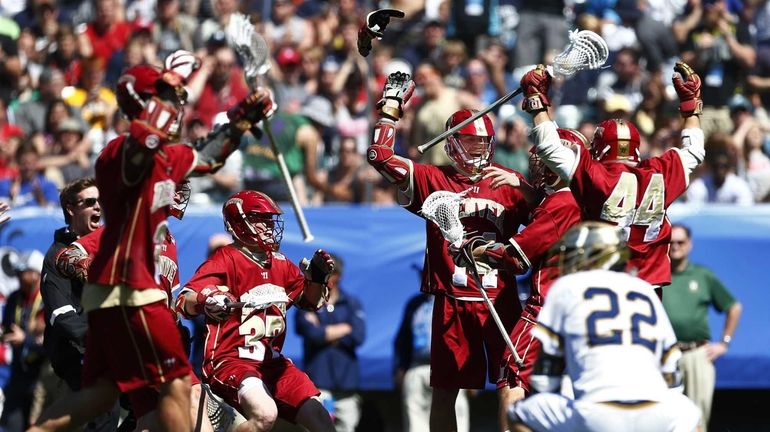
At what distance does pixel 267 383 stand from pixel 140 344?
1.48 m

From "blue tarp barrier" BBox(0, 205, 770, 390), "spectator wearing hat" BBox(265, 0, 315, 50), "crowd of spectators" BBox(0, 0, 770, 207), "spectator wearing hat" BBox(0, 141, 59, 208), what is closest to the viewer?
"blue tarp barrier" BBox(0, 205, 770, 390)

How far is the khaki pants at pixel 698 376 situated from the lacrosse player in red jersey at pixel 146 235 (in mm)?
5503

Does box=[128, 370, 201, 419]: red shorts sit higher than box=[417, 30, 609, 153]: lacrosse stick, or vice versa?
box=[417, 30, 609, 153]: lacrosse stick

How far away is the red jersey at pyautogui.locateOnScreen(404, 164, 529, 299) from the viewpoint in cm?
912

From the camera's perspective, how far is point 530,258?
28.7 feet

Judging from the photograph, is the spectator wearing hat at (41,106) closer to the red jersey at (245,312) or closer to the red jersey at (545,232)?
the red jersey at (245,312)

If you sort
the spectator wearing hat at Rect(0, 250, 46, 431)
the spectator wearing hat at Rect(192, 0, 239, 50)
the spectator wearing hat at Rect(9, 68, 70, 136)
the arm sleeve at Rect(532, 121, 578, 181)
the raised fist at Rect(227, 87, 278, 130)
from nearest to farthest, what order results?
the raised fist at Rect(227, 87, 278, 130) < the arm sleeve at Rect(532, 121, 578, 181) < the spectator wearing hat at Rect(0, 250, 46, 431) < the spectator wearing hat at Rect(9, 68, 70, 136) < the spectator wearing hat at Rect(192, 0, 239, 50)

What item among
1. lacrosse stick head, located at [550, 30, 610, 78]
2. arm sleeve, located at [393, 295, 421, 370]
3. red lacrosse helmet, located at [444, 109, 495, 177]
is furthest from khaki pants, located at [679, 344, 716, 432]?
lacrosse stick head, located at [550, 30, 610, 78]

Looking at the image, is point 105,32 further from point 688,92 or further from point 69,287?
point 688,92

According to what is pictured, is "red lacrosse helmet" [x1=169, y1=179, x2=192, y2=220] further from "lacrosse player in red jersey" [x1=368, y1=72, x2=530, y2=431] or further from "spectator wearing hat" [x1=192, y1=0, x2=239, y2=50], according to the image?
"spectator wearing hat" [x1=192, y1=0, x2=239, y2=50]

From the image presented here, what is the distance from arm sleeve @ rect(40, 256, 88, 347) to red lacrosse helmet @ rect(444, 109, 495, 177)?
8.32ft

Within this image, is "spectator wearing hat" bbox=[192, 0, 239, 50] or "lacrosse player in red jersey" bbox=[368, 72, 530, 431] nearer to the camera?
"lacrosse player in red jersey" bbox=[368, 72, 530, 431]

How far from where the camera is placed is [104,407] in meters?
7.75

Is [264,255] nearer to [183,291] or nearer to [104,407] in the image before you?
[183,291]
